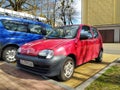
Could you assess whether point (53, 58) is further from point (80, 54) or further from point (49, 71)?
point (80, 54)

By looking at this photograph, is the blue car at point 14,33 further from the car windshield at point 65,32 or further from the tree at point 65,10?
the tree at point 65,10

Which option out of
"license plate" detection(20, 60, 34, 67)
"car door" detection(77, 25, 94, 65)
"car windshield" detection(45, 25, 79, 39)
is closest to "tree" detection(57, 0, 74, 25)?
"car door" detection(77, 25, 94, 65)

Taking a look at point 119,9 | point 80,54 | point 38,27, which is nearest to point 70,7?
point 119,9

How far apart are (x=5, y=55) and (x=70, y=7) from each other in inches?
1539

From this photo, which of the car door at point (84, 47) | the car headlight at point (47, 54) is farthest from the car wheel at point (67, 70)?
the car door at point (84, 47)

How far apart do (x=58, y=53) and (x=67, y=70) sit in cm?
67

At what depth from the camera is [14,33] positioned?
366 inches

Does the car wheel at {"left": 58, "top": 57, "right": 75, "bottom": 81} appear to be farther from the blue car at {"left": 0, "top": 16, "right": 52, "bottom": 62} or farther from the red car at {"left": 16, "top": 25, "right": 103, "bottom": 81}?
the blue car at {"left": 0, "top": 16, "right": 52, "bottom": 62}

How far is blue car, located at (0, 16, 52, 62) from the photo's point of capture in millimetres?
8959

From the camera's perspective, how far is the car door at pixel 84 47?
23.8 ft

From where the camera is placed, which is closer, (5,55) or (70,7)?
(5,55)

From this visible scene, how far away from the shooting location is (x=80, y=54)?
7266 mm

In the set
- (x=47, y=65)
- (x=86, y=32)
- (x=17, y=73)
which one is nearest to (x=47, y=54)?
(x=47, y=65)

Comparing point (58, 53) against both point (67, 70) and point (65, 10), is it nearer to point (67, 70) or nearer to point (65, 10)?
point (67, 70)
